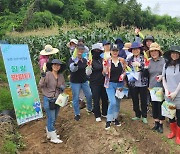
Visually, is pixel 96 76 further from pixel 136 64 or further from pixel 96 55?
pixel 136 64

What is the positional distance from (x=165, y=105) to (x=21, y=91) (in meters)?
3.21

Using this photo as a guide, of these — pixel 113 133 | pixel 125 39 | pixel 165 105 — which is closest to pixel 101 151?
pixel 113 133

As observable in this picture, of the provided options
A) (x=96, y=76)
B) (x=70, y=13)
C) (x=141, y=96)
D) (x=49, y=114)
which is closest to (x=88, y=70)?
(x=96, y=76)

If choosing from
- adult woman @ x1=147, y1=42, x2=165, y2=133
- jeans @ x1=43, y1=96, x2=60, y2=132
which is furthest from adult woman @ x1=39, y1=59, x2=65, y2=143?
adult woman @ x1=147, y1=42, x2=165, y2=133

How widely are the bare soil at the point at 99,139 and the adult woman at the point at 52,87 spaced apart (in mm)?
300

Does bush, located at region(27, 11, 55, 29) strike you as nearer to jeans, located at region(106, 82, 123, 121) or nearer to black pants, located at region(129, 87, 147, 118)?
black pants, located at region(129, 87, 147, 118)

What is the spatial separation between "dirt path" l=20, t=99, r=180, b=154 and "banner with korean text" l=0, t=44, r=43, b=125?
433 millimetres

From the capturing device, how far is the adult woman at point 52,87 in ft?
20.5

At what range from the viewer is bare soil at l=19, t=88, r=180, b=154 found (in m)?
5.93

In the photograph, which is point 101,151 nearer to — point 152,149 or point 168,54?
point 152,149

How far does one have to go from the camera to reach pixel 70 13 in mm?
32281

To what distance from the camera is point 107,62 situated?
6418mm

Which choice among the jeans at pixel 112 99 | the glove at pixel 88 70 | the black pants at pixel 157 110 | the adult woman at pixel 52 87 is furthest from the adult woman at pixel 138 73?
the adult woman at pixel 52 87

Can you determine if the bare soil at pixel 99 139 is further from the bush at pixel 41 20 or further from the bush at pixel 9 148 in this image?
the bush at pixel 41 20
